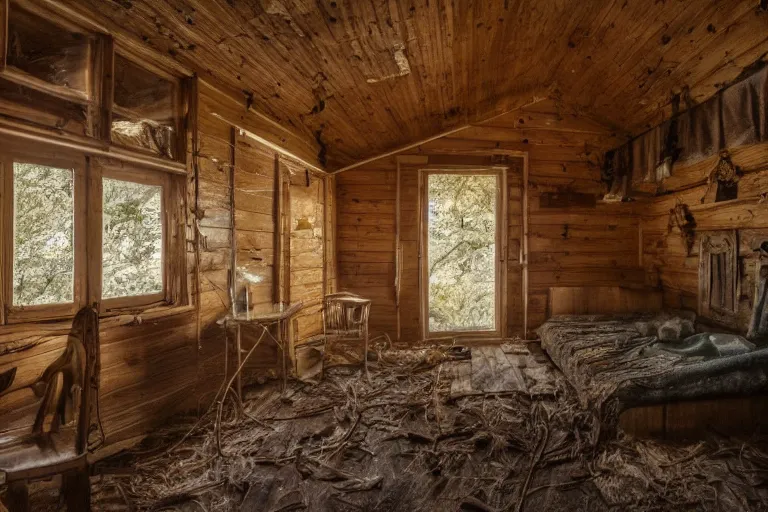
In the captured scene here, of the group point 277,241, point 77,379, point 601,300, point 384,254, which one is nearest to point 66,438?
point 77,379

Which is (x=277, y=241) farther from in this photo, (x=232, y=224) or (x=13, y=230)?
(x=13, y=230)

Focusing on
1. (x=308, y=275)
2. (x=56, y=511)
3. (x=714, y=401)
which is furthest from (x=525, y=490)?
(x=308, y=275)

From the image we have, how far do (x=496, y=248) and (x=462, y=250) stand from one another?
562 millimetres

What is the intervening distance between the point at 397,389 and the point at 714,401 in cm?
282

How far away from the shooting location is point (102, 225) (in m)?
2.84

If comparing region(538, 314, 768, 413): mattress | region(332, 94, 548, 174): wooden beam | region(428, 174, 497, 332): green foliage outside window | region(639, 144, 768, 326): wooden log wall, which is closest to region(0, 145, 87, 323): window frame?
region(332, 94, 548, 174): wooden beam

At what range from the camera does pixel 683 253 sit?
212 inches

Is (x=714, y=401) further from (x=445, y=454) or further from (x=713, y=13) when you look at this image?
(x=713, y=13)

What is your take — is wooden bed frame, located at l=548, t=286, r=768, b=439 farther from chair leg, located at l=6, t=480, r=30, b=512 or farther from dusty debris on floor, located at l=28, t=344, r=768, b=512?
chair leg, located at l=6, t=480, r=30, b=512

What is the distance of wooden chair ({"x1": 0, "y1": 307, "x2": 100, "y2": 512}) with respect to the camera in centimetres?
173

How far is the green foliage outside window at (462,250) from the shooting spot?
6238 mm

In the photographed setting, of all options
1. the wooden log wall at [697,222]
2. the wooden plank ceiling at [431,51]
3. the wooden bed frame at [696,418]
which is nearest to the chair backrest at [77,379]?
the wooden plank ceiling at [431,51]

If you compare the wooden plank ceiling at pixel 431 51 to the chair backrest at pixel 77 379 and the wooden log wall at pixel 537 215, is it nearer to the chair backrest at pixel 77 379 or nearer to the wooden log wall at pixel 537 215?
the wooden log wall at pixel 537 215

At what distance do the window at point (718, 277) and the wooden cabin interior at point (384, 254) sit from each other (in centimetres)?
4
